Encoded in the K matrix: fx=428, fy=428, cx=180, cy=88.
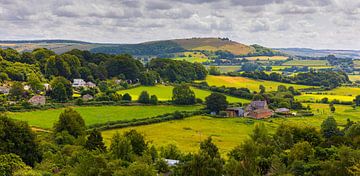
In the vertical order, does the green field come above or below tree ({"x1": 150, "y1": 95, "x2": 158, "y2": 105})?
below

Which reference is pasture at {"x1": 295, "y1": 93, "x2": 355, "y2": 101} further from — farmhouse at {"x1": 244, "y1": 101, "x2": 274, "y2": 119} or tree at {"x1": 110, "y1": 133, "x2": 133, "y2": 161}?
tree at {"x1": 110, "y1": 133, "x2": 133, "y2": 161}

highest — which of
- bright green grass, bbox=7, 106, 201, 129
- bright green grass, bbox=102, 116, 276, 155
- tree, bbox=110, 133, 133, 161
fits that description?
tree, bbox=110, 133, 133, 161

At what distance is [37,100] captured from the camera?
78.3 meters

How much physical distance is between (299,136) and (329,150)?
935 centimetres

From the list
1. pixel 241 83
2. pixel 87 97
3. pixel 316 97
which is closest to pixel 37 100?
pixel 87 97

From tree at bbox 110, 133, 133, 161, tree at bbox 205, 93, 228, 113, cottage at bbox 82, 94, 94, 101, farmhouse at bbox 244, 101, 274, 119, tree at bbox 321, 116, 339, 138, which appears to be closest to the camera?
tree at bbox 110, 133, 133, 161

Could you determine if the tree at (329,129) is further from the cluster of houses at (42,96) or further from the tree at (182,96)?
the cluster of houses at (42,96)

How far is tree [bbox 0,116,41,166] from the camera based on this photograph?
4334 cm

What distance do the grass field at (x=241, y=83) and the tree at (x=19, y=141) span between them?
80.7 metres

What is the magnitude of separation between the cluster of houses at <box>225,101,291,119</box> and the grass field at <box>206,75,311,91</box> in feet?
105

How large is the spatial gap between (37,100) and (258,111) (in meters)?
41.2

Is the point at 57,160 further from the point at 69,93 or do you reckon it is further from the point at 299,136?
the point at 69,93

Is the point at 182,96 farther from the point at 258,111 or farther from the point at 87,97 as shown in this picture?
the point at 87,97

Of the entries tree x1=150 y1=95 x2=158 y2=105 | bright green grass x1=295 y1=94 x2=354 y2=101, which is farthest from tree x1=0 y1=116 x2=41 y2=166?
bright green grass x1=295 y1=94 x2=354 y2=101
